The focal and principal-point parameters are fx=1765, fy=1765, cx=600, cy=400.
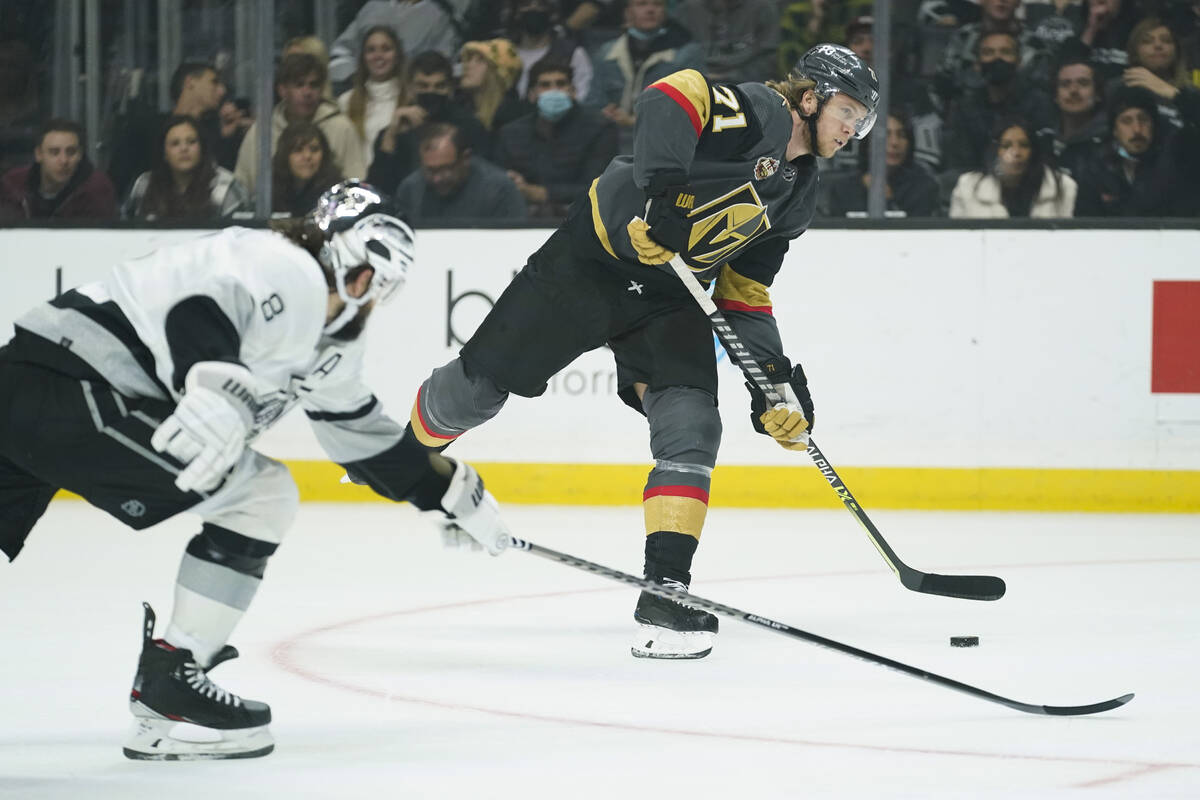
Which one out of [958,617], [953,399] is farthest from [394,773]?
[953,399]

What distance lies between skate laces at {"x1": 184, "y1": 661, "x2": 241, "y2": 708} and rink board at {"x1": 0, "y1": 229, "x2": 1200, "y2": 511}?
3493mm

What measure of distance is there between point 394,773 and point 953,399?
3.79m

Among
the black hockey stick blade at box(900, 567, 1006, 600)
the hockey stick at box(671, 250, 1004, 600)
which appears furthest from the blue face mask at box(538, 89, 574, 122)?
the black hockey stick blade at box(900, 567, 1006, 600)

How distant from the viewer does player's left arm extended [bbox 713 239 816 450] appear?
374 centimetres

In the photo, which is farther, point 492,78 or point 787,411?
point 492,78

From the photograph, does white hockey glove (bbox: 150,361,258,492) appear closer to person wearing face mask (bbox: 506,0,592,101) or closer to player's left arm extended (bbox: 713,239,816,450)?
player's left arm extended (bbox: 713,239,816,450)

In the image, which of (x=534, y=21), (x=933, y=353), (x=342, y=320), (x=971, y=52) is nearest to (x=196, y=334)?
(x=342, y=320)

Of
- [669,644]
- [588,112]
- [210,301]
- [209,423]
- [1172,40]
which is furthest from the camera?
[588,112]

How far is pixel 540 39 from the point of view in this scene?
6.23m

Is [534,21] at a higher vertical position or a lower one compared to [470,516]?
higher

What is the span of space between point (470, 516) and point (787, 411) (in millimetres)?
1242

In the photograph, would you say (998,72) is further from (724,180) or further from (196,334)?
(196,334)

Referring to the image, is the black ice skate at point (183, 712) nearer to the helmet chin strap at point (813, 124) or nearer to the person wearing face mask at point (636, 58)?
the helmet chin strap at point (813, 124)

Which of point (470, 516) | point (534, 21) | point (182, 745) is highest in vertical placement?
point (534, 21)
